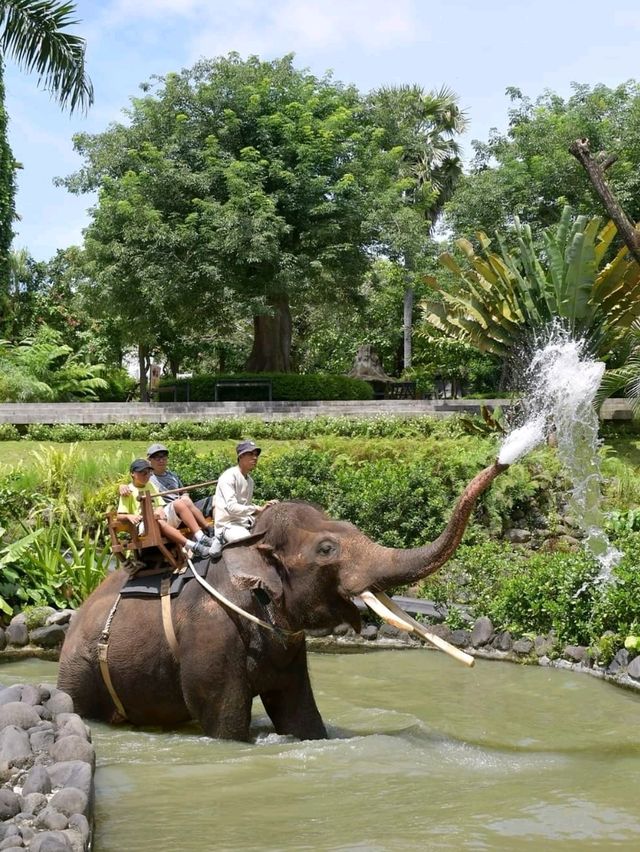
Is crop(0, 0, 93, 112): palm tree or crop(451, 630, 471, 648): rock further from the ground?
crop(0, 0, 93, 112): palm tree

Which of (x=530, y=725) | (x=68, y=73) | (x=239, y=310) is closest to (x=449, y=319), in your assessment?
(x=239, y=310)

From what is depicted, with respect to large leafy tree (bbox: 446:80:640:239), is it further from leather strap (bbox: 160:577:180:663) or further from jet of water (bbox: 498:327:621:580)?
leather strap (bbox: 160:577:180:663)

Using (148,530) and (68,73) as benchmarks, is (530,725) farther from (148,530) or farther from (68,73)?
(68,73)

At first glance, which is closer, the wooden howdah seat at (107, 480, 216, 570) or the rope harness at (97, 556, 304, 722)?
the rope harness at (97, 556, 304, 722)

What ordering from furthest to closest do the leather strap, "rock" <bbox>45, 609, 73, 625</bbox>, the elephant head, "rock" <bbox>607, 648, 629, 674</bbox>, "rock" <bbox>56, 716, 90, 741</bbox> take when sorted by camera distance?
"rock" <bbox>45, 609, 73, 625</bbox> < "rock" <bbox>607, 648, 629, 674</bbox> < the leather strap < the elephant head < "rock" <bbox>56, 716, 90, 741</bbox>

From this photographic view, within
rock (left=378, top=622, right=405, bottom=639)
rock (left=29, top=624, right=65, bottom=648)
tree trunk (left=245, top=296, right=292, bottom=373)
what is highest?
tree trunk (left=245, top=296, right=292, bottom=373)

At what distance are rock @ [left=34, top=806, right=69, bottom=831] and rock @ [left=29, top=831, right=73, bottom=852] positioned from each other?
24 centimetres

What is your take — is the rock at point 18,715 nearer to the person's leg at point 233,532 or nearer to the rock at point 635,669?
the person's leg at point 233,532

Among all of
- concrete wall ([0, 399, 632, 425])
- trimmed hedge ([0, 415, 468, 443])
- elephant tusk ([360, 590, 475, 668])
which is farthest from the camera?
concrete wall ([0, 399, 632, 425])

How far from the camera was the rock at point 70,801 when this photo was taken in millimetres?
5582

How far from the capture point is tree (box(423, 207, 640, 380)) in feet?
71.7

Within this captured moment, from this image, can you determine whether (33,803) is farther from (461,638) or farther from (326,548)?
(461,638)

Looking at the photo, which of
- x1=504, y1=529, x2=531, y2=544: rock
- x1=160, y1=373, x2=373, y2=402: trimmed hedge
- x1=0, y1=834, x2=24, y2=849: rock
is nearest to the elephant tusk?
x1=0, y1=834, x2=24, y2=849: rock

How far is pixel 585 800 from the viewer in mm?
6477
